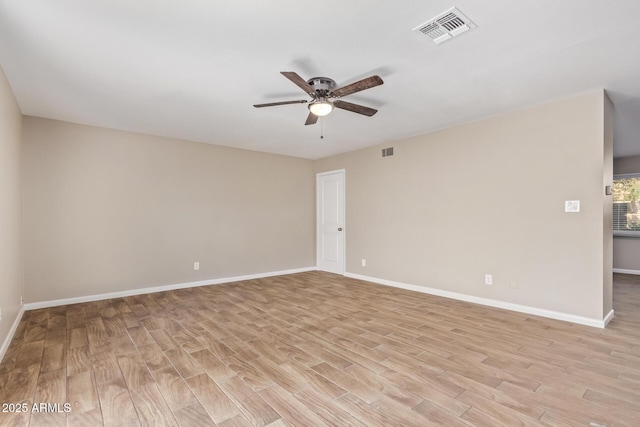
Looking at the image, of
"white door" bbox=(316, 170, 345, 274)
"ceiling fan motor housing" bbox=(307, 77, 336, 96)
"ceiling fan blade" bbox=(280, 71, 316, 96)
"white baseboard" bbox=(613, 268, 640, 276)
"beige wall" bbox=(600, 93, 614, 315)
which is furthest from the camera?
"white door" bbox=(316, 170, 345, 274)

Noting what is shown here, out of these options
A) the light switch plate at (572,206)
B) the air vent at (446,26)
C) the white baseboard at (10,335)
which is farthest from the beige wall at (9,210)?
the light switch plate at (572,206)

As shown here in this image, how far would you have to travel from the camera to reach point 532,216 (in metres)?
3.76

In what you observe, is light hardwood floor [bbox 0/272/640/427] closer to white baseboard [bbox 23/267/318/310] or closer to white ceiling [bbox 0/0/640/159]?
white baseboard [bbox 23/267/318/310]

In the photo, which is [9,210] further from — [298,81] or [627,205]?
[627,205]

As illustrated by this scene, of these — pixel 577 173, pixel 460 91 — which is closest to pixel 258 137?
pixel 460 91

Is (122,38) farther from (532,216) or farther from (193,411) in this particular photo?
(532,216)

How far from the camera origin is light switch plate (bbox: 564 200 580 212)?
344 cm

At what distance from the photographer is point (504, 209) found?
13.1 ft

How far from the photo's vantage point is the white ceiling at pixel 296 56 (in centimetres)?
199

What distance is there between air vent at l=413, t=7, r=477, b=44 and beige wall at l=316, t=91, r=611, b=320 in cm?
220

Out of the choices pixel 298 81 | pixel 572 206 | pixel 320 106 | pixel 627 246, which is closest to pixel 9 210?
pixel 298 81

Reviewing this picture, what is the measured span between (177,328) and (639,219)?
857cm

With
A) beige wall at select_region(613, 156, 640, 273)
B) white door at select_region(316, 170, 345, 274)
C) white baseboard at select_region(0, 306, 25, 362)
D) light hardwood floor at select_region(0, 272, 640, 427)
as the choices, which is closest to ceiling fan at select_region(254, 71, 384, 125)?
light hardwood floor at select_region(0, 272, 640, 427)

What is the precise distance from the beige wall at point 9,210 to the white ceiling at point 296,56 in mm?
292
